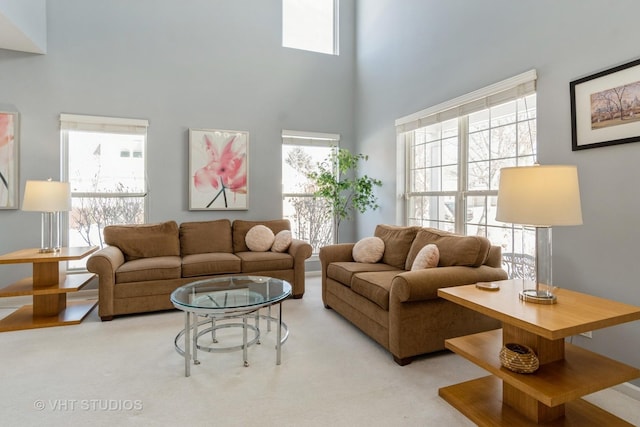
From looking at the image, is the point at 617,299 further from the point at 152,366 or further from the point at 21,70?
the point at 21,70

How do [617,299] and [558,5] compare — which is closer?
[617,299]

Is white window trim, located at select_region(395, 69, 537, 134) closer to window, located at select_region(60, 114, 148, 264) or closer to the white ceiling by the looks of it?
window, located at select_region(60, 114, 148, 264)

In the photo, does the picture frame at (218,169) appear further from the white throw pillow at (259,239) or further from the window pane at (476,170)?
the window pane at (476,170)

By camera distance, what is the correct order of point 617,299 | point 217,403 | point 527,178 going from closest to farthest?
point 527,178, point 217,403, point 617,299

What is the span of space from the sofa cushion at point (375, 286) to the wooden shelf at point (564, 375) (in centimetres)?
71

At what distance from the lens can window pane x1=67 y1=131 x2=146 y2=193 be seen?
4.11 metres

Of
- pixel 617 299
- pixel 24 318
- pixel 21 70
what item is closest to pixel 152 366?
pixel 24 318

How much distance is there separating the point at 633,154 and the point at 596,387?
1.37 m

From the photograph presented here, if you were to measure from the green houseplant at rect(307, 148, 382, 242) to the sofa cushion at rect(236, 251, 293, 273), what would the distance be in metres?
1.13

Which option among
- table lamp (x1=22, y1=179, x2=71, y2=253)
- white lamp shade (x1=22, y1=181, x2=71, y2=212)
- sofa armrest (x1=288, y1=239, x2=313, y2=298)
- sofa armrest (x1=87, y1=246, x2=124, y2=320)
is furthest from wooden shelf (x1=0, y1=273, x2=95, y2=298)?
sofa armrest (x1=288, y1=239, x2=313, y2=298)

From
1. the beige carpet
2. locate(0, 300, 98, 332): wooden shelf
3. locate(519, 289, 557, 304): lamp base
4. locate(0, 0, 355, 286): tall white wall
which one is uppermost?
locate(0, 0, 355, 286): tall white wall

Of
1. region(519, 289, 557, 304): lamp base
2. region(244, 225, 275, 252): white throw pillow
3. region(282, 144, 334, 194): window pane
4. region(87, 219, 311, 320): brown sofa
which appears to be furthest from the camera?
region(282, 144, 334, 194): window pane

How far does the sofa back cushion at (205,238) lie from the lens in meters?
4.18

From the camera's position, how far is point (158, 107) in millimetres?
4363
